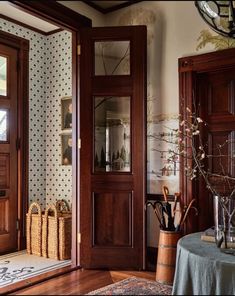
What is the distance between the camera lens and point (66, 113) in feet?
13.5

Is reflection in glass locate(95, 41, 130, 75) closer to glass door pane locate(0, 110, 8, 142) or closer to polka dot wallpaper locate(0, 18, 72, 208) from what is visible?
polka dot wallpaper locate(0, 18, 72, 208)

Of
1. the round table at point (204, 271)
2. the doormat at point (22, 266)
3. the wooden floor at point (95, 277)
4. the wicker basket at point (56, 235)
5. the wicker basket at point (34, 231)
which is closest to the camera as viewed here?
the round table at point (204, 271)

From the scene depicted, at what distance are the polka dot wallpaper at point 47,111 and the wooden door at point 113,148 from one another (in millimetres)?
950

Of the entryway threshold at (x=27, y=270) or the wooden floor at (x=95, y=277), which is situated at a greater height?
the wooden floor at (x=95, y=277)

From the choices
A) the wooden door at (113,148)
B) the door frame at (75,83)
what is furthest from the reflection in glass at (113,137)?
the door frame at (75,83)

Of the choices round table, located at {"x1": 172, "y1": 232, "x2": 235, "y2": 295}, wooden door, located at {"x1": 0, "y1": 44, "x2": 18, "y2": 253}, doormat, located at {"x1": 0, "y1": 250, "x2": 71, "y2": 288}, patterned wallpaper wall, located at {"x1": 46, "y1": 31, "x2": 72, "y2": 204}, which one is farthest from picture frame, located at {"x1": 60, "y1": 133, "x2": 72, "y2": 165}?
round table, located at {"x1": 172, "y1": 232, "x2": 235, "y2": 295}

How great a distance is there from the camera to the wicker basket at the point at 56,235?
3650 mm

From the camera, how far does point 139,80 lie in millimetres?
3129

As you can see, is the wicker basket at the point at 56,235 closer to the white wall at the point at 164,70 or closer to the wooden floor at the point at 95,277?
the wooden floor at the point at 95,277

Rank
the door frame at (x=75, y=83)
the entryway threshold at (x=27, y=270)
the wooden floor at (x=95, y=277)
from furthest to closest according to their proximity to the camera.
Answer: the door frame at (x=75, y=83)
the entryway threshold at (x=27, y=270)
the wooden floor at (x=95, y=277)

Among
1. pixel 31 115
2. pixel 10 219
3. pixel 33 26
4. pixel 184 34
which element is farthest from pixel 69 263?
pixel 33 26

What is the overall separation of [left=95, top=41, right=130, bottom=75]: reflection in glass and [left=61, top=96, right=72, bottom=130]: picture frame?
3.24ft

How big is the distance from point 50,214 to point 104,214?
98 cm

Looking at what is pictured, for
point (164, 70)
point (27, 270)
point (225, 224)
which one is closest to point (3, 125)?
point (27, 270)
